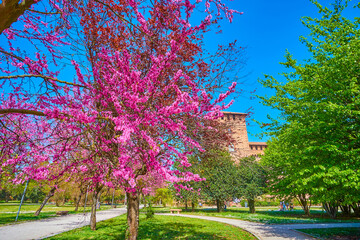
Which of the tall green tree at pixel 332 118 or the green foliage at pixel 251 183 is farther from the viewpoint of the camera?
the green foliage at pixel 251 183

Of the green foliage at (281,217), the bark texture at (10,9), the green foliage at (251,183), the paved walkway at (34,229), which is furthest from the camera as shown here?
the green foliage at (251,183)

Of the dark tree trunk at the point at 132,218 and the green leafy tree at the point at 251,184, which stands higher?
the green leafy tree at the point at 251,184

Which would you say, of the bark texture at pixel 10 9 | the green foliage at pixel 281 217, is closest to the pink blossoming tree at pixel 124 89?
the bark texture at pixel 10 9

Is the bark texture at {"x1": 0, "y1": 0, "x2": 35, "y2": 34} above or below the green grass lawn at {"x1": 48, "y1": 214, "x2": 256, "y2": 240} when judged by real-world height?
above

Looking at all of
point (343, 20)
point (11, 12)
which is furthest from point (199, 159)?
point (343, 20)

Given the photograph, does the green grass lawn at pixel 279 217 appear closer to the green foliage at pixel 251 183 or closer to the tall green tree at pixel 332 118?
the green foliage at pixel 251 183

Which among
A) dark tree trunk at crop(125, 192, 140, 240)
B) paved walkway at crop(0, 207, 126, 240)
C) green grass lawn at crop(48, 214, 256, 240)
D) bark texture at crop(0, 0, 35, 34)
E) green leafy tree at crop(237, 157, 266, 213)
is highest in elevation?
bark texture at crop(0, 0, 35, 34)

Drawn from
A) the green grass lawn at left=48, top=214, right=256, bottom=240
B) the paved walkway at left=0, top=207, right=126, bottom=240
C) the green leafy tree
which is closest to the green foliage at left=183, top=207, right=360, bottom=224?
the green leafy tree

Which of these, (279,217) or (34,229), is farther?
(279,217)

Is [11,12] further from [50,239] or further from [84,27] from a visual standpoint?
[50,239]

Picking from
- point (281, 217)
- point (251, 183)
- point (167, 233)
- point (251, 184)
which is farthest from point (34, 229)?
point (251, 183)

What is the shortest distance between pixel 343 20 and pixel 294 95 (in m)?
4.40

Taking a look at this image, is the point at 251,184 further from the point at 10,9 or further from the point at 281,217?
the point at 10,9

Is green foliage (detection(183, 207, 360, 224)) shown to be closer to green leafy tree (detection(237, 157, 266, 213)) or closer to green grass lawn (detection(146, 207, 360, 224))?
green grass lawn (detection(146, 207, 360, 224))
